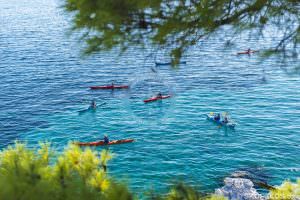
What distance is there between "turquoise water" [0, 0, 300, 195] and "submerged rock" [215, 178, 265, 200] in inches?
54.2

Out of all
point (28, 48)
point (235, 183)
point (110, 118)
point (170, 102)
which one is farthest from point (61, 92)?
point (235, 183)

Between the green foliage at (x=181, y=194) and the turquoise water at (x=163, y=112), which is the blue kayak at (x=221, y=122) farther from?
the green foliage at (x=181, y=194)

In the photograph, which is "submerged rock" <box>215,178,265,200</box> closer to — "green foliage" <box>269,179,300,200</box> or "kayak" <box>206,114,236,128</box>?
"kayak" <box>206,114,236,128</box>

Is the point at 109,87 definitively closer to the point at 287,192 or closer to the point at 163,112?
the point at 163,112

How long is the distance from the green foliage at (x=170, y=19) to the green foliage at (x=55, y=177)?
2.25 m

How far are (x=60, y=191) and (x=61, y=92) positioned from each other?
34.7 meters

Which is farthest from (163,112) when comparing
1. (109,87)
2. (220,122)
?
(109,87)

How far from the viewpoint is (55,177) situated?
6824 mm

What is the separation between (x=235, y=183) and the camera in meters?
22.1

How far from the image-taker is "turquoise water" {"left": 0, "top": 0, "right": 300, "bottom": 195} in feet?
85.9

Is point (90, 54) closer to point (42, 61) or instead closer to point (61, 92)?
point (61, 92)

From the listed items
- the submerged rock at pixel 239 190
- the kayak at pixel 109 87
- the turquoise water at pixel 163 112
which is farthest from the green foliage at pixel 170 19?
the kayak at pixel 109 87

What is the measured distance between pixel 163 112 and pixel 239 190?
14.7m

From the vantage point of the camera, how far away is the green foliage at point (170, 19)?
580 centimetres
